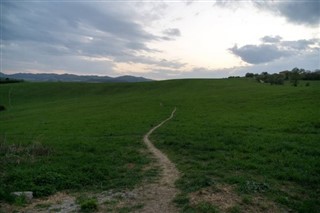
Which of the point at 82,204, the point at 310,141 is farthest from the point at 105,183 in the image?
the point at 310,141

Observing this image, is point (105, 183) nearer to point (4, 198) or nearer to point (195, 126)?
point (4, 198)

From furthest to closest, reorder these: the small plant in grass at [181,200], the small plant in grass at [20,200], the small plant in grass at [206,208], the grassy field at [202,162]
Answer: the grassy field at [202,162], the small plant in grass at [20,200], the small plant in grass at [181,200], the small plant in grass at [206,208]

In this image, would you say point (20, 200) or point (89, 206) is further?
point (20, 200)

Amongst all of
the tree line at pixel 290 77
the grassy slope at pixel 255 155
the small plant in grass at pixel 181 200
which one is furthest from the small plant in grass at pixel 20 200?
the tree line at pixel 290 77

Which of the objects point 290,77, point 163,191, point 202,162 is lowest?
point 202,162

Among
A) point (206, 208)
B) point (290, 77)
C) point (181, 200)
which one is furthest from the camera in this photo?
point (290, 77)

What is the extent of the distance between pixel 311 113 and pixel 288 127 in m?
8.34

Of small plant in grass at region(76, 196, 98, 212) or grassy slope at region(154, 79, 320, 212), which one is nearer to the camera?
small plant in grass at region(76, 196, 98, 212)

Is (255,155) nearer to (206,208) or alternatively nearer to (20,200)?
(206,208)

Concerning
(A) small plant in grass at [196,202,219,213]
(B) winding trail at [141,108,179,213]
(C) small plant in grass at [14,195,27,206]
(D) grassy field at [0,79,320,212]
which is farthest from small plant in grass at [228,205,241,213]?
(C) small plant in grass at [14,195,27,206]

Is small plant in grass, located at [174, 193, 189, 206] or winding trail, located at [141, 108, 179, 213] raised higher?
small plant in grass, located at [174, 193, 189, 206]

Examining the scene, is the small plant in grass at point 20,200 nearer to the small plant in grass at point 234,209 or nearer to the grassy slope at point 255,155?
the grassy slope at point 255,155

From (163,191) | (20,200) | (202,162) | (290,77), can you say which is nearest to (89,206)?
(20,200)

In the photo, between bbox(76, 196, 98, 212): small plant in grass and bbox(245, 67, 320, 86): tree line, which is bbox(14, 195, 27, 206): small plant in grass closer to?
bbox(76, 196, 98, 212): small plant in grass
